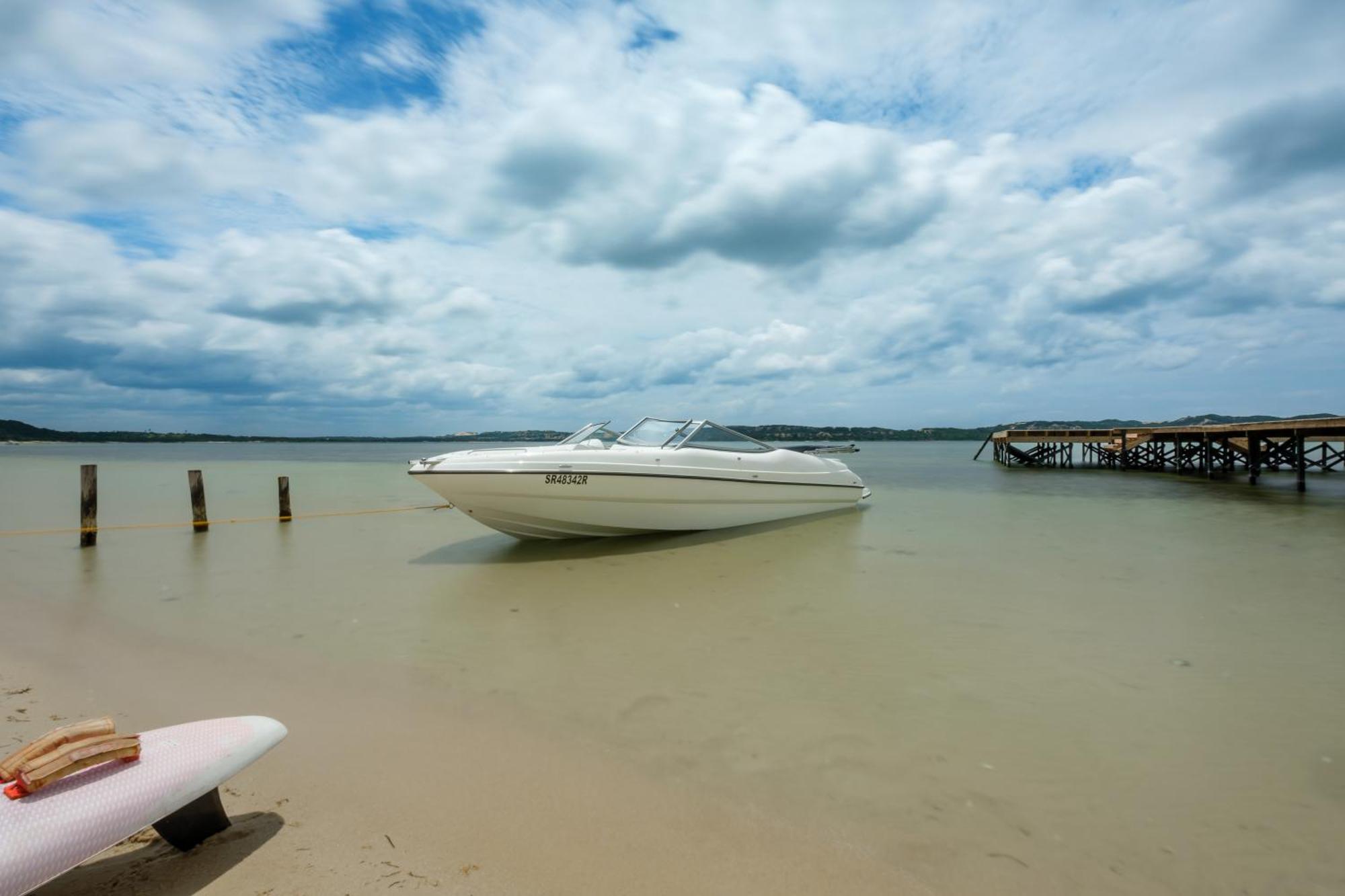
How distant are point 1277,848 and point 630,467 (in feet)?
23.2

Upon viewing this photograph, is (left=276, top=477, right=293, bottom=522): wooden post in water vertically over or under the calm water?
over

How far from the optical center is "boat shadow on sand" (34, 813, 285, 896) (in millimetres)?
2143

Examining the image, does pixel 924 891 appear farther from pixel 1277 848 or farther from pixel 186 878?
pixel 186 878

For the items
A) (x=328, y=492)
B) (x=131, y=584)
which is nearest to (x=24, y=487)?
(x=328, y=492)

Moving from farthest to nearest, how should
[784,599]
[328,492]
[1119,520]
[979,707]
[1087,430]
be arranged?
1. [1087,430]
2. [328,492]
3. [1119,520]
4. [784,599]
5. [979,707]

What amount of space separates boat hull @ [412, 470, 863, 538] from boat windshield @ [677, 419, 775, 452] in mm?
541

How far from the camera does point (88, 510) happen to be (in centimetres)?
1005

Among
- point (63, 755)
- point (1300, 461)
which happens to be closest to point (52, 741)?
point (63, 755)

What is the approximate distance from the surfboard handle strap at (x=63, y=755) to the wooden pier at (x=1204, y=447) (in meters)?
25.1

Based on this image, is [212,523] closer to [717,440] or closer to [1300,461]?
[717,440]

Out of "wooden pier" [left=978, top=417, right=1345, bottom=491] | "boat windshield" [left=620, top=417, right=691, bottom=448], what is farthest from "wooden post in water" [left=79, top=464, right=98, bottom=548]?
"wooden pier" [left=978, top=417, right=1345, bottom=491]

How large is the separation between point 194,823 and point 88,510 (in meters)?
10.7

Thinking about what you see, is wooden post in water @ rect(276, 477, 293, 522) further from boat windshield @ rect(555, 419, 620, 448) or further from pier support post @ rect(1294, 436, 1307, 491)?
pier support post @ rect(1294, 436, 1307, 491)

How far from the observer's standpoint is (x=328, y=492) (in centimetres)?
1981
